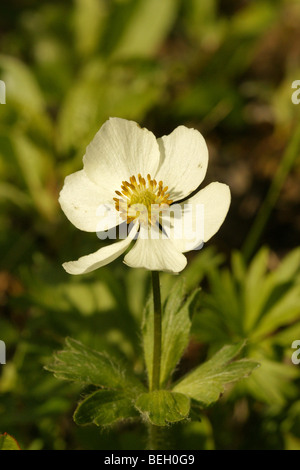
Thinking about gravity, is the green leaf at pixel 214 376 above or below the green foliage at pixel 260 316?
below

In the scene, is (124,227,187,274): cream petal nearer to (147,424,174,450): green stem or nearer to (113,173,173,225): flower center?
(113,173,173,225): flower center

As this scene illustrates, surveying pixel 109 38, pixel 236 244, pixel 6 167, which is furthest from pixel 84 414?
pixel 109 38

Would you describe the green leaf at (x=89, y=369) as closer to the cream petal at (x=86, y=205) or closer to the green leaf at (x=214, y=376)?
the green leaf at (x=214, y=376)

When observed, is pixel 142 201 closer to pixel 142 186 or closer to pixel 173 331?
pixel 142 186

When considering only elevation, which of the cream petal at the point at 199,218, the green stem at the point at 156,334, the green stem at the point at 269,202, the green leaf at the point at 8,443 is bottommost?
the green leaf at the point at 8,443

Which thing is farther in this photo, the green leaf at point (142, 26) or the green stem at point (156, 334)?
the green leaf at point (142, 26)

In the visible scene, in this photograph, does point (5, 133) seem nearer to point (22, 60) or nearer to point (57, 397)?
point (22, 60)

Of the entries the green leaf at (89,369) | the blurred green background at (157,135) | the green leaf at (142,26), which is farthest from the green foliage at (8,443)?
the green leaf at (142,26)
